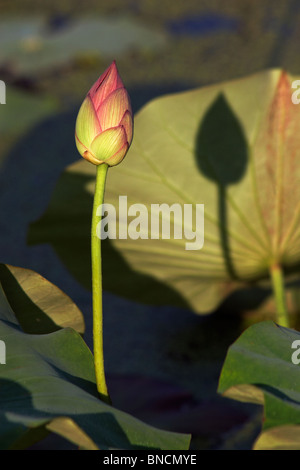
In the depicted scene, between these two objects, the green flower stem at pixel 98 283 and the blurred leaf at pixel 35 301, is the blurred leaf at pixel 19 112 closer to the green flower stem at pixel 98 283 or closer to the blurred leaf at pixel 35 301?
the blurred leaf at pixel 35 301

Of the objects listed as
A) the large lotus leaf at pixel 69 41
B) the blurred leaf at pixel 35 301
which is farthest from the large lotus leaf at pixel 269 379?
the large lotus leaf at pixel 69 41

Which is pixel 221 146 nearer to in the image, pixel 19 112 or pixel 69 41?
pixel 19 112

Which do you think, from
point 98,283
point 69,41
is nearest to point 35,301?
point 98,283

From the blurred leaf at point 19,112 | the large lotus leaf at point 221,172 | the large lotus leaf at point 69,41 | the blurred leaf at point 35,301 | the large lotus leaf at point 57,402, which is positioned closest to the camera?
the large lotus leaf at point 57,402

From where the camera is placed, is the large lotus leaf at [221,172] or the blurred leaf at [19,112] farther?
the blurred leaf at [19,112]

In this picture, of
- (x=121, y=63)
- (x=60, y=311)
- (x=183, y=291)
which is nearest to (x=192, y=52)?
(x=121, y=63)
